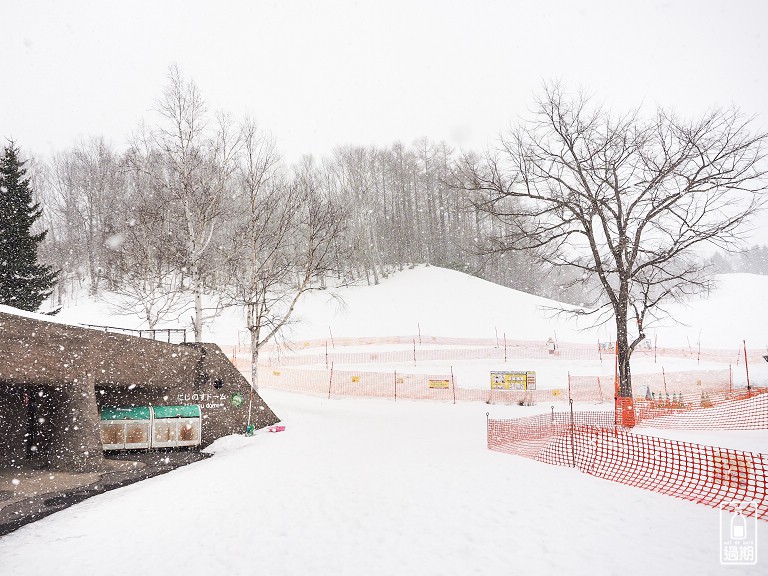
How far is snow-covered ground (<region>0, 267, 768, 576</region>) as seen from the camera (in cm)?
562

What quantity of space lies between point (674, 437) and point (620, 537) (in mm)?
8275

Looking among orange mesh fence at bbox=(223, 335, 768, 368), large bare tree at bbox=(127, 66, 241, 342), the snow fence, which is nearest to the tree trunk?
large bare tree at bbox=(127, 66, 241, 342)

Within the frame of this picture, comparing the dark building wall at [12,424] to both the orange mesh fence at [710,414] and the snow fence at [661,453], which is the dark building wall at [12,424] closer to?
the snow fence at [661,453]

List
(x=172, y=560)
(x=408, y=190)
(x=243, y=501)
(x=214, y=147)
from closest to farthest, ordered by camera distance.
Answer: (x=172, y=560) → (x=243, y=501) → (x=214, y=147) → (x=408, y=190)

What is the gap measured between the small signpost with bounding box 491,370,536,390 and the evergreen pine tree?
23.4 metres

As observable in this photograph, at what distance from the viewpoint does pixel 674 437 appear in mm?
12531

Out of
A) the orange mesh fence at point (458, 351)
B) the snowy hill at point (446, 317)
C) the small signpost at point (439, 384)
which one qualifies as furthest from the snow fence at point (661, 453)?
the snowy hill at point (446, 317)

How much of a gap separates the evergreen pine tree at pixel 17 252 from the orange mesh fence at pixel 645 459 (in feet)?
73.3

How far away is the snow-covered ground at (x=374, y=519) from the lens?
562 cm

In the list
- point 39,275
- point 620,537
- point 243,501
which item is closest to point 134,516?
point 243,501

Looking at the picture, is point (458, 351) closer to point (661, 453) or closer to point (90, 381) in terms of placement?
point (661, 453)

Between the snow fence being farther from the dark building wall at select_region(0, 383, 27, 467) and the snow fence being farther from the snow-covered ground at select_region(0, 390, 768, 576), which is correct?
the dark building wall at select_region(0, 383, 27, 467)

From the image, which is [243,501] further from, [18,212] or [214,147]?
[18,212]

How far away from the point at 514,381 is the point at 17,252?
83.9ft
